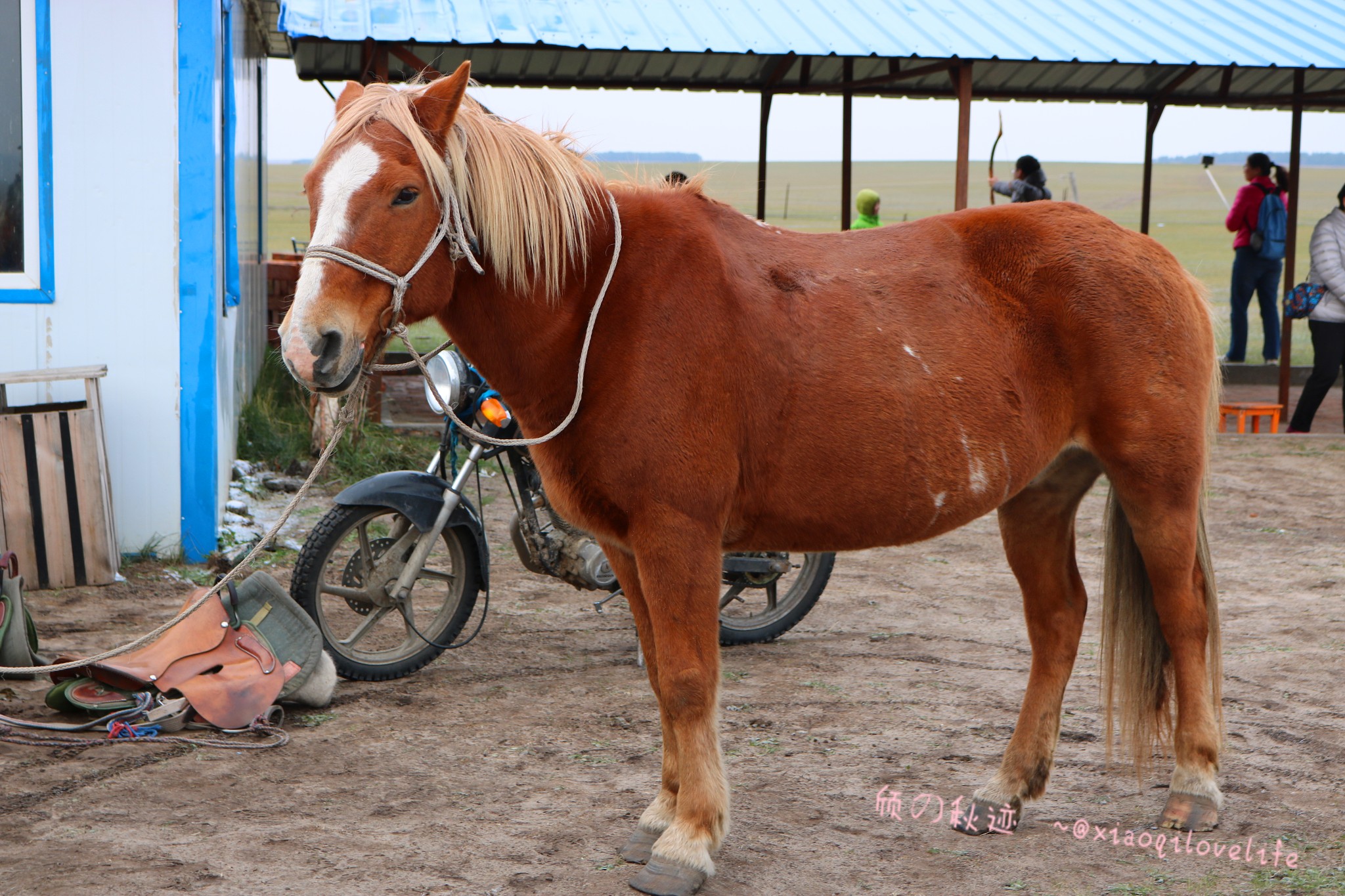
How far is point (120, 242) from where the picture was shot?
552cm

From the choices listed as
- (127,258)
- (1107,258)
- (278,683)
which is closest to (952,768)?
(1107,258)

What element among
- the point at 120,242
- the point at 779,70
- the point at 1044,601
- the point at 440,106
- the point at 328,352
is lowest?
the point at 1044,601

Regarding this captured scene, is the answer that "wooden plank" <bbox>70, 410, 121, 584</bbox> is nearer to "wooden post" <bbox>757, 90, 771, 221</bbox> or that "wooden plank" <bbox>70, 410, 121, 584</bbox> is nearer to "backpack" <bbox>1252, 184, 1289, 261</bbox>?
"wooden post" <bbox>757, 90, 771, 221</bbox>

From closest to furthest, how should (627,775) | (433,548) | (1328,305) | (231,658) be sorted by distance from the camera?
(627,775) → (231,658) → (433,548) → (1328,305)

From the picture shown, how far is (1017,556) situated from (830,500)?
89 centimetres

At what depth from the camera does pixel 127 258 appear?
5.54 m

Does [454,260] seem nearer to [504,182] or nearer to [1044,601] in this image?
[504,182]

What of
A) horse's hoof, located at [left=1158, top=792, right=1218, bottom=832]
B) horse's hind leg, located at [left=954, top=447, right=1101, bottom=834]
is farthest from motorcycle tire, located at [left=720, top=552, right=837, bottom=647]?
horse's hoof, located at [left=1158, top=792, right=1218, bottom=832]

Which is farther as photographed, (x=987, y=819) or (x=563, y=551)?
(x=563, y=551)

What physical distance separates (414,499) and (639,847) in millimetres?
1740

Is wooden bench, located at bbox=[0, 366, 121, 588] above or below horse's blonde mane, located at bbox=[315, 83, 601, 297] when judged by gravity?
below

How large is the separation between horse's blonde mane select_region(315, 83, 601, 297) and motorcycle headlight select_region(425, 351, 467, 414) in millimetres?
1565

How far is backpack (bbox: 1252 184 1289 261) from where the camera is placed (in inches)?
515

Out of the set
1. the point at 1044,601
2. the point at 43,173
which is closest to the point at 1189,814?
the point at 1044,601
